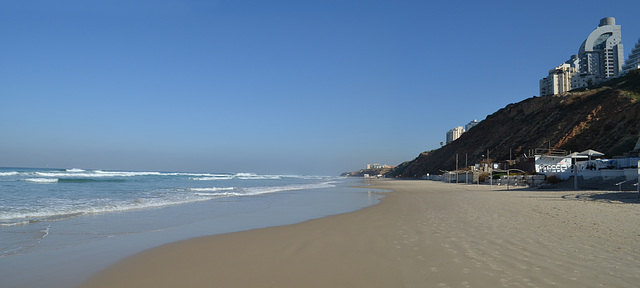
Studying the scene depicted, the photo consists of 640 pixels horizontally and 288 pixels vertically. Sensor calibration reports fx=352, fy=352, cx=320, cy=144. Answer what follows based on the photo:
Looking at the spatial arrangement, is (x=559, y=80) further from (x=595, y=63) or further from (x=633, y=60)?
(x=633, y=60)

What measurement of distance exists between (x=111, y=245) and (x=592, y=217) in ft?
35.6

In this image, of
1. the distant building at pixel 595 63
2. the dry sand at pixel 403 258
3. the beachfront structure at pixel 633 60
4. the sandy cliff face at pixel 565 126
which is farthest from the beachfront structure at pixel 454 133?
the dry sand at pixel 403 258

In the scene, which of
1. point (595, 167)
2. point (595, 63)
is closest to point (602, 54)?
point (595, 63)

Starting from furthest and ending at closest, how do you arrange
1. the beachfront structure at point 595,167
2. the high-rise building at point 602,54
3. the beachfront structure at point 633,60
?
the high-rise building at point 602,54, the beachfront structure at point 633,60, the beachfront structure at point 595,167

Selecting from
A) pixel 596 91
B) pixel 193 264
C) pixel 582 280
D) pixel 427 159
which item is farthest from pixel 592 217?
pixel 427 159

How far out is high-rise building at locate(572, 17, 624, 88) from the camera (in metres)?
110

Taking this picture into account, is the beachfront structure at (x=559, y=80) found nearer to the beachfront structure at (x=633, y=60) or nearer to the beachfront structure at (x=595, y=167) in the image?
the beachfront structure at (x=633, y=60)

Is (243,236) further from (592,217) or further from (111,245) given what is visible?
(592,217)

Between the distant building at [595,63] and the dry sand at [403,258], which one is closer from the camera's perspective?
the dry sand at [403,258]

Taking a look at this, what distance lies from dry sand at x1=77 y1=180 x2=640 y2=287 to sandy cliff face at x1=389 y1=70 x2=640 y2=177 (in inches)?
1369

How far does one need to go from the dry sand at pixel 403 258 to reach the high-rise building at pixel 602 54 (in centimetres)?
12957

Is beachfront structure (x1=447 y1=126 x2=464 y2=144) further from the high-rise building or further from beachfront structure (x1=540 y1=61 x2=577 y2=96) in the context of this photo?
the high-rise building

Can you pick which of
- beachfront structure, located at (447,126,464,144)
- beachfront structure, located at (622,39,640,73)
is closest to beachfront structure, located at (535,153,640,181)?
beachfront structure, located at (622,39,640,73)

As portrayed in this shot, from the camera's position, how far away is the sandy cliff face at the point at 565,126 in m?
36.8
